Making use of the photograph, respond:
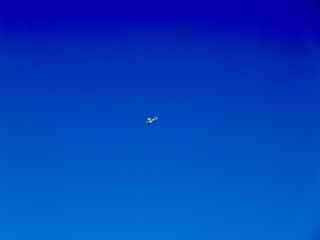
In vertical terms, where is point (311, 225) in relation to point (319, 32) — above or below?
below

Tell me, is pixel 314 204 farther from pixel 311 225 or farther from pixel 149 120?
pixel 149 120

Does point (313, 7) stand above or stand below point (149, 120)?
above

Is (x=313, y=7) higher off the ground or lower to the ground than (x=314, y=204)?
higher

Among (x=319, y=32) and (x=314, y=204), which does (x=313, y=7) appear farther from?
(x=314, y=204)

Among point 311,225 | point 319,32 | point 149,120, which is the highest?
point 319,32

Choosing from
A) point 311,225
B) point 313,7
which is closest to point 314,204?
point 311,225

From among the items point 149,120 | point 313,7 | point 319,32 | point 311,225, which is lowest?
point 311,225

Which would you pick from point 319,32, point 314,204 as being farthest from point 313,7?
point 314,204

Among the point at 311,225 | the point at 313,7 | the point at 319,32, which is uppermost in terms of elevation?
the point at 313,7
